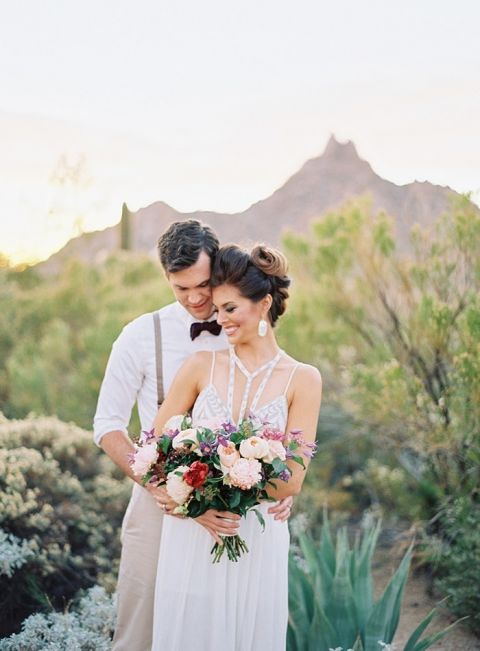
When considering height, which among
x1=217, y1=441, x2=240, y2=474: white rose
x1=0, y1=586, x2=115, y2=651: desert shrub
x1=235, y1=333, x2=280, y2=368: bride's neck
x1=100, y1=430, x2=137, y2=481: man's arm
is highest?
x1=235, y1=333, x2=280, y2=368: bride's neck

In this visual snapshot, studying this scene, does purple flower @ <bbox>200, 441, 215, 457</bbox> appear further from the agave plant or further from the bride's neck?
the agave plant

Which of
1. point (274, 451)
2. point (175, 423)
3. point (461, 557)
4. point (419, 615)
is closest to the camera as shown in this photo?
point (274, 451)

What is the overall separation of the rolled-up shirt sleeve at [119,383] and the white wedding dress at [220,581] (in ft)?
1.75

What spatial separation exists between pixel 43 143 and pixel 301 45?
20.0 ft

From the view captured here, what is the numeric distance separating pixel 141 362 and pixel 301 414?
2.80 feet

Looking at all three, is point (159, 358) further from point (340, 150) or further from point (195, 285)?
point (340, 150)

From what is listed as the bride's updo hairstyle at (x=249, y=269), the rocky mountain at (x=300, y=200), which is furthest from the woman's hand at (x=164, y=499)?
the rocky mountain at (x=300, y=200)

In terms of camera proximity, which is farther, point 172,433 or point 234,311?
point 234,311

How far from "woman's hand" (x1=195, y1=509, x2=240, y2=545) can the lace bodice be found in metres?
0.36

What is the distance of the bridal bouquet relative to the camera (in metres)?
2.82

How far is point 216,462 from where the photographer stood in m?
2.87

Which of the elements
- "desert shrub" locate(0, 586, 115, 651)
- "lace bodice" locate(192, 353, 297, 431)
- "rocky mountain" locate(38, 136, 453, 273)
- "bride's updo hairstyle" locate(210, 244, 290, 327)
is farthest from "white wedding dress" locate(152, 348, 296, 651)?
"rocky mountain" locate(38, 136, 453, 273)

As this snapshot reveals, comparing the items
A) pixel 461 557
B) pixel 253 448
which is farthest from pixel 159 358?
pixel 461 557

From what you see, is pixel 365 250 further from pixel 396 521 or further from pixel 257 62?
pixel 257 62
